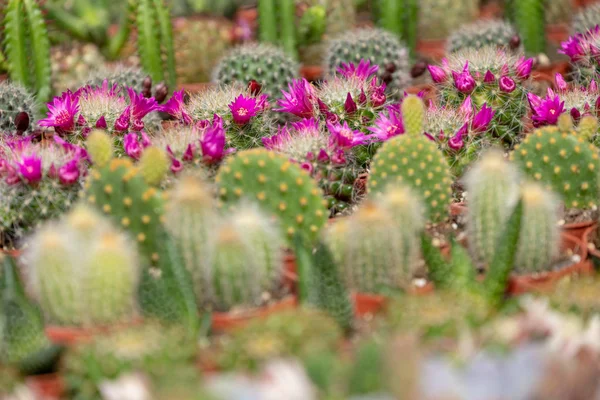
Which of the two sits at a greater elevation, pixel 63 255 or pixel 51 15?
pixel 51 15

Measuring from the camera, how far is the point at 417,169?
98.4 inches

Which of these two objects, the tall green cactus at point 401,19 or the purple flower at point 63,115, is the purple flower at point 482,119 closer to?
the purple flower at point 63,115

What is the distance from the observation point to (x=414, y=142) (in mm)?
2506

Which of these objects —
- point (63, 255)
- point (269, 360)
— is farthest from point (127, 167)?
point (269, 360)

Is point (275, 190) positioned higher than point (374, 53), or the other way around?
point (374, 53)

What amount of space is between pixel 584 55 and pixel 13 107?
2135 millimetres

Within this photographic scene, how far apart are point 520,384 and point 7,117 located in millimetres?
2502

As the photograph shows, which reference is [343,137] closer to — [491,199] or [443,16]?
[491,199]

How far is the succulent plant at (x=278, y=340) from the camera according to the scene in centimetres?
158

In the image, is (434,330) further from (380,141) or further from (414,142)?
(380,141)

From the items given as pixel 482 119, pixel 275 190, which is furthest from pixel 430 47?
pixel 275 190

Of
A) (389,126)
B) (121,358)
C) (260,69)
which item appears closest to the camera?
(121,358)

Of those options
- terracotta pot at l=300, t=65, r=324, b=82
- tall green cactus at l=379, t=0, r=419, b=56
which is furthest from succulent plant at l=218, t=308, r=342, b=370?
tall green cactus at l=379, t=0, r=419, b=56

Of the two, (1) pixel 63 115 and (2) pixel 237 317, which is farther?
(1) pixel 63 115
